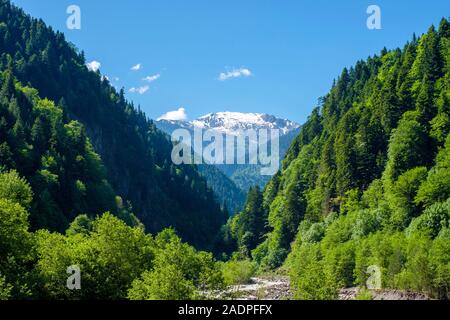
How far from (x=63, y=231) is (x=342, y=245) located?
54599 millimetres

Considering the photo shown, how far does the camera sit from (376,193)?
125250 millimetres

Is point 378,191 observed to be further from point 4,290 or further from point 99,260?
point 4,290

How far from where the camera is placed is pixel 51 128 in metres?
139

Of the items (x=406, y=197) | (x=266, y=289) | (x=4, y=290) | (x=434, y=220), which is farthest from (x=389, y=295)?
(x=4, y=290)

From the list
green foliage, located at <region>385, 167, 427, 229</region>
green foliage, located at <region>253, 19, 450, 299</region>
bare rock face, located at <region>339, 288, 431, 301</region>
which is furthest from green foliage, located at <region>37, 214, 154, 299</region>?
green foliage, located at <region>385, 167, 427, 229</region>

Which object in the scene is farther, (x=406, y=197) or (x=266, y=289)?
(x=266, y=289)

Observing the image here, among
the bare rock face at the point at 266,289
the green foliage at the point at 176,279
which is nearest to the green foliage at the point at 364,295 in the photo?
the bare rock face at the point at 266,289

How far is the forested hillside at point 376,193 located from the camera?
295 feet

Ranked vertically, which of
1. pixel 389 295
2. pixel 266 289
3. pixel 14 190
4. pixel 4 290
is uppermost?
pixel 14 190

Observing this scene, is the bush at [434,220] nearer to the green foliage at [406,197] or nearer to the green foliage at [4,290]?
the green foliage at [406,197]

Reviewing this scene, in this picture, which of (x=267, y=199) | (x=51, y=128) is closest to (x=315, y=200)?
(x=267, y=199)
